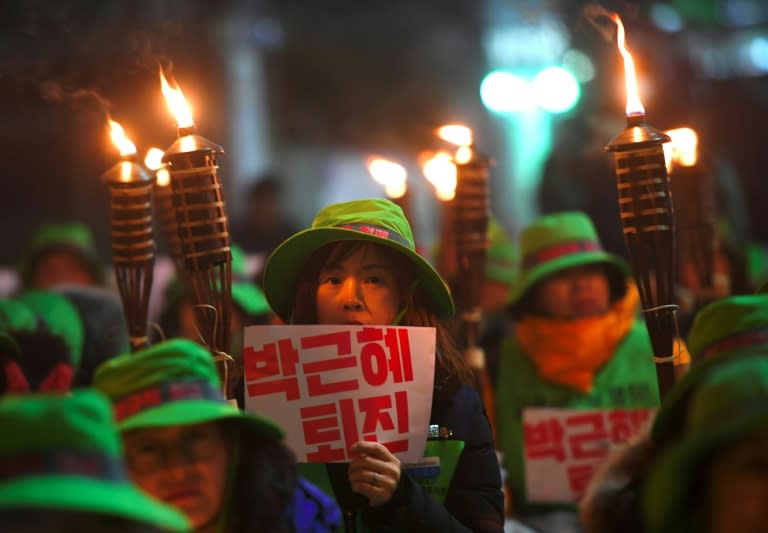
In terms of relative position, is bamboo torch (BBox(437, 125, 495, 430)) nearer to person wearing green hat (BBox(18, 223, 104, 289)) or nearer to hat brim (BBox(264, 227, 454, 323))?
hat brim (BBox(264, 227, 454, 323))

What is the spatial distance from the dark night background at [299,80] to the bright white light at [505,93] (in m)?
0.36

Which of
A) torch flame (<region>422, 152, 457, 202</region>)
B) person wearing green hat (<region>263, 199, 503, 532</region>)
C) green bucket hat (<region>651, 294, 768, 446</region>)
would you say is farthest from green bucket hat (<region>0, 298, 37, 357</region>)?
green bucket hat (<region>651, 294, 768, 446</region>)

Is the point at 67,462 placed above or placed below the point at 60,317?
below

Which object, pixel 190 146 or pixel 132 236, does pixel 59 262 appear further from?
pixel 190 146

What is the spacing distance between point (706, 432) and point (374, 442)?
4.42 ft

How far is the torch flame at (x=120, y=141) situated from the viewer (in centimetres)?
462

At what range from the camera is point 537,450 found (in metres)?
5.67

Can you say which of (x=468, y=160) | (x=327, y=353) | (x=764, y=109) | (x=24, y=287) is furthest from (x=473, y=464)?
(x=764, y=109)

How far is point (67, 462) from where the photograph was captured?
2336 millimetres

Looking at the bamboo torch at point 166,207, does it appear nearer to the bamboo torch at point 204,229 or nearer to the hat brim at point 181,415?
the bamboo torch at point 204,229

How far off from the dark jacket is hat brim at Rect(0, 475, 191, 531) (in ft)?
3.97

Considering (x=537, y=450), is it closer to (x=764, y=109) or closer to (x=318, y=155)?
(x=764, y=109)

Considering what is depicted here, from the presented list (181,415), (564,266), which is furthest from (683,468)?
(564,266)

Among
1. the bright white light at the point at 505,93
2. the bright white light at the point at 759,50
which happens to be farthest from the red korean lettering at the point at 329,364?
the bright white light at the point at 505,93
